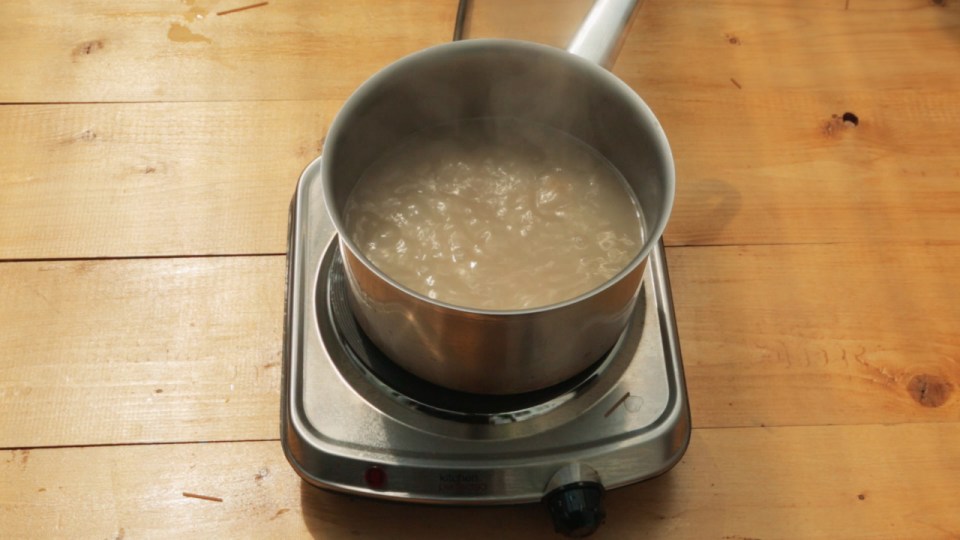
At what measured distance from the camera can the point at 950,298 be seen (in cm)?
90

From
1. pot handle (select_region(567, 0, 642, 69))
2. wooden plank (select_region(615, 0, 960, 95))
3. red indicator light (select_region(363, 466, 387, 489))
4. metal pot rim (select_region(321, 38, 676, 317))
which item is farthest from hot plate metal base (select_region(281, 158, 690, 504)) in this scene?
wooden plank (select_region(615, 0, 960, 95))

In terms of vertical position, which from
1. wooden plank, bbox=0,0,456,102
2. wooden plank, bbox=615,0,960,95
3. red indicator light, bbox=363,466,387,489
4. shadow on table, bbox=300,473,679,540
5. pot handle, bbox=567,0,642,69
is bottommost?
shadow on table, bbox=300,473,679,540

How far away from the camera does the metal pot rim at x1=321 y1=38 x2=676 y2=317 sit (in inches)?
23.8

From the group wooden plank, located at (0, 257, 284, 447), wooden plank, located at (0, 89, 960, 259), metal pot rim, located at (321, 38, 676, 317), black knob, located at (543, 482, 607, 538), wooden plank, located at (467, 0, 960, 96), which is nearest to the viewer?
metal pot rim, located at (321, 38, 676, 317)

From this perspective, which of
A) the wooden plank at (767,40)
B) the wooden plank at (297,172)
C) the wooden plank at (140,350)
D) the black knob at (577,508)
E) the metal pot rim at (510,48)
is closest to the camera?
the metal pot rim at (510,48)

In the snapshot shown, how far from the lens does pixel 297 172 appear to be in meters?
0.95

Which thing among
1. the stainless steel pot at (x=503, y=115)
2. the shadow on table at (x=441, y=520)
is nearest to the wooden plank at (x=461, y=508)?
the shadow on table at (x=441, y=520)

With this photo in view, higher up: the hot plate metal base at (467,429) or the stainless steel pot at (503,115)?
the stainless steel pot at (503,115)

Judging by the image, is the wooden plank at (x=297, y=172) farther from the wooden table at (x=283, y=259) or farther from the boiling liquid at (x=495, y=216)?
the boiling liquid at (x=495, y=216)

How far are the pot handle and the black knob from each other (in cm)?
34

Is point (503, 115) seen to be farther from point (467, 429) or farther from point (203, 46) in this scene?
point (203, 46)

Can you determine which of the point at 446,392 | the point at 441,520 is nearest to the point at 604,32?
the point at 446,392

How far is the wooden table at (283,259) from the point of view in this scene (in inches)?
30.9

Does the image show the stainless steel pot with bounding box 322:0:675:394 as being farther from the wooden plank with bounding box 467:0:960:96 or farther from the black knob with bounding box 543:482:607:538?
the wooden plank with bounding box 467:0:960:96
